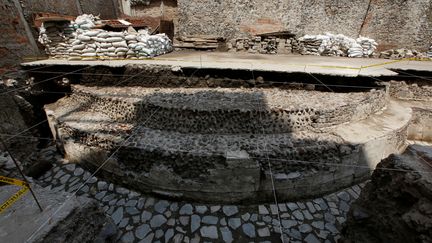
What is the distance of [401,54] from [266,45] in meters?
6.40


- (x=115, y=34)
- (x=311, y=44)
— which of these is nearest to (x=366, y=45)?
(x=311, y=44)

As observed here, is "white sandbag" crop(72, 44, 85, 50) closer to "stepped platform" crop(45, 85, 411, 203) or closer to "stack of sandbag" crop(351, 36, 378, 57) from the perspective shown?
"stepped platform" crop(45, 85, 411, 203)

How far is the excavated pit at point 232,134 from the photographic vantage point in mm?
3598

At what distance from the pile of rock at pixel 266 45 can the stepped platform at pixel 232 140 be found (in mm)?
5231

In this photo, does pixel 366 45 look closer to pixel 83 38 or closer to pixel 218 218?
pixel 218 218

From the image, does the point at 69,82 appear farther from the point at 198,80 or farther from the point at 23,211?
the point at 23,211

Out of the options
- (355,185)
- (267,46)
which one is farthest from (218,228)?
(267,46)

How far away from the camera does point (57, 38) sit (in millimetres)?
6180

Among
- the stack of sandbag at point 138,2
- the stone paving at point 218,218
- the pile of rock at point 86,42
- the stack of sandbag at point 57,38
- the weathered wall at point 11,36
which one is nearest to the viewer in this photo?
the stone paving at point 218,218

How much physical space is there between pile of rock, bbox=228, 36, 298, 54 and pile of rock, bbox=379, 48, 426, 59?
4.41m

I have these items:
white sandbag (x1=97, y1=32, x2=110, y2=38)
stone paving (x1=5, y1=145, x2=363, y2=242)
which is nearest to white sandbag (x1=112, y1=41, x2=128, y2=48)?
white sandbag (x1=97, y1=32, x2=110, y2=38)

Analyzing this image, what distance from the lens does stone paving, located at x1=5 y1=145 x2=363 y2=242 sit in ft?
10.6

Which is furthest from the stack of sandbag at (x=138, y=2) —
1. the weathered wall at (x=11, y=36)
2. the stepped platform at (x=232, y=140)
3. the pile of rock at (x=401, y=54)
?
the pile of rock at (x=401, y=54)

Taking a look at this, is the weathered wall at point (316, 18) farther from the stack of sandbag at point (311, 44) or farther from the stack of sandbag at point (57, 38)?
the stack of sandbag at point (57, 38)
